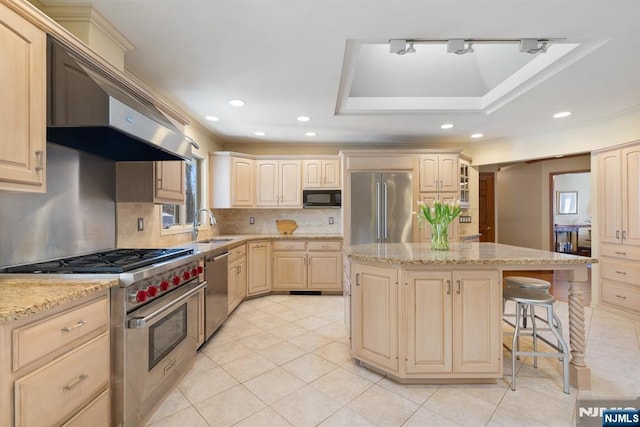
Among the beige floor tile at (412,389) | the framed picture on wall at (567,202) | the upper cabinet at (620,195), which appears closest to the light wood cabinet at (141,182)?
the beige floor tile at (412,389)

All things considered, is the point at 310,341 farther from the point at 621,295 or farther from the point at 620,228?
the point at 620,228

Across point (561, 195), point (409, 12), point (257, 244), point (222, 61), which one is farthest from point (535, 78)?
point (561, 195)

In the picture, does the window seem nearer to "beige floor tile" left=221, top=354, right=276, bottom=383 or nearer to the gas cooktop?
the gas cooktop

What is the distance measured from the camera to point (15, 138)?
1300 millimetres

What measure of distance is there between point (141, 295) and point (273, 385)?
3.74 feet

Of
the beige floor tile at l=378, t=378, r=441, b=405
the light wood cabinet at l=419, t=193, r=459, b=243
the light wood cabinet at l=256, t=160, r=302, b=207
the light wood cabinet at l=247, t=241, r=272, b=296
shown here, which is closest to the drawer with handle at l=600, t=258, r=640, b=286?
the light wood cabinet at l=419, t=193, r=459, b=243

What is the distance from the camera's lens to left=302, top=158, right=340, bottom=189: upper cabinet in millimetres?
4805

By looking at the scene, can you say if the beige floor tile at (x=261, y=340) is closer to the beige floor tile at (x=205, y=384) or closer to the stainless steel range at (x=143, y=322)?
the beige floor tile at (x=205, y=384)

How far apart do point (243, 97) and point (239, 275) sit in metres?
2.17

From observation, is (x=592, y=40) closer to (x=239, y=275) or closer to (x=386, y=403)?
(x=386, y=403)

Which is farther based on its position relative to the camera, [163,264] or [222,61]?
[222,61]

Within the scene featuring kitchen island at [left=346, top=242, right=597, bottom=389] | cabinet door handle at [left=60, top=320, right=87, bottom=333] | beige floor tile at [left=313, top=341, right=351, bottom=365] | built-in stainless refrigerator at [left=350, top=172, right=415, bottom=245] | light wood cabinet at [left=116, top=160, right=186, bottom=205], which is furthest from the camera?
built-in stainless refrigerator at [left=350, top=172, right=415, bottom=245]

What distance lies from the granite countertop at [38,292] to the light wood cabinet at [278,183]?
334 centimetres

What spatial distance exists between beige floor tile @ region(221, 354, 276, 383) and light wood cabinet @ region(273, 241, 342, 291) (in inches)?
75.5
